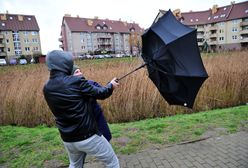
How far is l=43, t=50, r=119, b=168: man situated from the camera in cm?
214

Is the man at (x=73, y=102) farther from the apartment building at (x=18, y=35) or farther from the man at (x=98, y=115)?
the apartment building at (x=18, y=35)

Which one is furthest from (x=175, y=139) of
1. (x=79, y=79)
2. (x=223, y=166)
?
(x=79, y=79)

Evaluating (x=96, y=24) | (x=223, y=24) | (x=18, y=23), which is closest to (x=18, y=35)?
(x=18, y=23)

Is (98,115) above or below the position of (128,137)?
above

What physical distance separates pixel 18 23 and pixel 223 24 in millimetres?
64261

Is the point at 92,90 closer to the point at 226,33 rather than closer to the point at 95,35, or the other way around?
the point at 226,33

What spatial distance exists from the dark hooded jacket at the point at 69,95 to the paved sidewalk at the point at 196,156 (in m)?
1.61

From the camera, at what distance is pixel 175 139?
14.5 ft

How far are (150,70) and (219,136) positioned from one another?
8.54 feet

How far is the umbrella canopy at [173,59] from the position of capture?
270 centimetres

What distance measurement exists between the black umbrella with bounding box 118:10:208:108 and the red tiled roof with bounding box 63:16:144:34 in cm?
7073

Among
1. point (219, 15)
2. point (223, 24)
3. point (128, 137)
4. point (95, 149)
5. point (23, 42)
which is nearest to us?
point (95, 149)

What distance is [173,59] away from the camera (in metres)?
2.69

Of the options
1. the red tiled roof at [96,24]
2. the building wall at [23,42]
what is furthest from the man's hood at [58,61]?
the building wall at [23,42]
